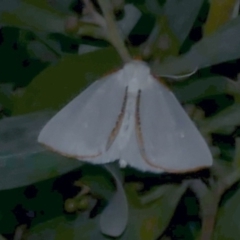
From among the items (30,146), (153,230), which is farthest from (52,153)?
(153,230)

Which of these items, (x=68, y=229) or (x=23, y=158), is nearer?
(x=23, y=158)

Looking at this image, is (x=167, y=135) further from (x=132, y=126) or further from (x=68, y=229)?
(x=68, y=229)

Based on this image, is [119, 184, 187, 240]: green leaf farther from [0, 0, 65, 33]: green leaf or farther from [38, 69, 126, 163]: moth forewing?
[0, 0, 65, 33]: green leaf

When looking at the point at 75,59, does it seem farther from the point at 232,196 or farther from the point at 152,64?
the point at 232,196

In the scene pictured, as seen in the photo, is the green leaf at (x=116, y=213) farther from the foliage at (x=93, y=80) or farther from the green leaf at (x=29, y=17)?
the green leaf at (x=29, y=17)

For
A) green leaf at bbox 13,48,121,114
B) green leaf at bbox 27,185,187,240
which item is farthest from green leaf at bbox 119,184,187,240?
green leaf at bbox 13,48,121,114

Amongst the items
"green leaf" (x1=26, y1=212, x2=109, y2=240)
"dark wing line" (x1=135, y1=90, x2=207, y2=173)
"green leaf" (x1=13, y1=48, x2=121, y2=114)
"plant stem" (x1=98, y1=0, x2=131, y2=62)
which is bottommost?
"green leaf" (x1=26, y1=212, x2=109, y2=240)

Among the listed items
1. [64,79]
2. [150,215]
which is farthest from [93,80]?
[150,215]

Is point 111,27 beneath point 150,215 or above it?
above
